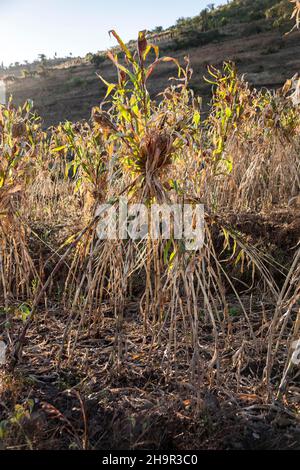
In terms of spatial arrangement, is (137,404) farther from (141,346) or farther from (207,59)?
(207,59)

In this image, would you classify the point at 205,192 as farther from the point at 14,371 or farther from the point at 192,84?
the point at 192,84

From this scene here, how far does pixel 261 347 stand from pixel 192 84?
1317cm

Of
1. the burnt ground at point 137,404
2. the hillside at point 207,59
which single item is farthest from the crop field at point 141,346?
the hillside at point 207,59

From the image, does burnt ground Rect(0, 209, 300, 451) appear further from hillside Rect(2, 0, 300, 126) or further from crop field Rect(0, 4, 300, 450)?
hillside Rect(2, 0, 300, 126)

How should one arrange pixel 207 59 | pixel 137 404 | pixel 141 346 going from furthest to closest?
pixel 207 59 → pixel 141 346 → pixel 137 404

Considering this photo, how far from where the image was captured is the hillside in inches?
543

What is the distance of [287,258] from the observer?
2.96 m

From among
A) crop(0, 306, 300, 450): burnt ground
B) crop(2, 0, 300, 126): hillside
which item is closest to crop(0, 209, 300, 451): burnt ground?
crop(0, 306, 300, 450): burnt ground

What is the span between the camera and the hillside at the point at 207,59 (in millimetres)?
13781

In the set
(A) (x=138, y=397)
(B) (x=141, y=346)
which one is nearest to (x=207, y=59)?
(B) (x=141, y=346)

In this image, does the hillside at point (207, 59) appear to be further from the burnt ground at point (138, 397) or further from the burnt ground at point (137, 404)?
the burnt ground at point (137, 404)

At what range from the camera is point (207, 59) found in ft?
52.3
